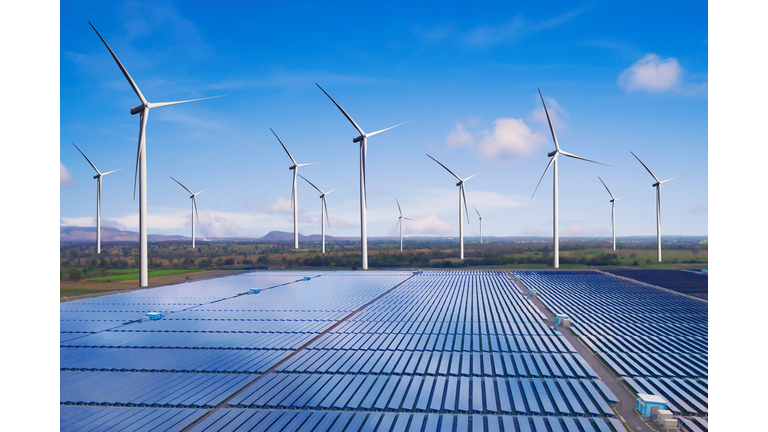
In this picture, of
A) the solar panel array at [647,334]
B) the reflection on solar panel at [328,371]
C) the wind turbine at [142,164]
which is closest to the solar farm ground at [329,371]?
the reflection on solar panel at [328,371]

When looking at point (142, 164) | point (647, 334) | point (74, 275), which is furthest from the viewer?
point (74, 275)

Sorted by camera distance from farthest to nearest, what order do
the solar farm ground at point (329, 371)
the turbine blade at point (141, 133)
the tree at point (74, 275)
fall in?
1. the tree at point (74, 275)
2. the turbine blade at point (141, 133)
3. the solar farm ground at point (329, 371)

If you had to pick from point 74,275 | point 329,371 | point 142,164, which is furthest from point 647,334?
point 74,275

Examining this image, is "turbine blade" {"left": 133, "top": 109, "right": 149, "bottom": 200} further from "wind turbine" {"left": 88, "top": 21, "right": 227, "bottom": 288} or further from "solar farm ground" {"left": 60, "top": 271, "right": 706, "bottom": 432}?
"solar farm ground" {"left": 60, "top": 271, "right": 706, "bottom": 432}

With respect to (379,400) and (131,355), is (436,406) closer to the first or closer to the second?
(379,400)

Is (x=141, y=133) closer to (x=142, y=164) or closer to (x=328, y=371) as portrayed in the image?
(x=142, y=164)

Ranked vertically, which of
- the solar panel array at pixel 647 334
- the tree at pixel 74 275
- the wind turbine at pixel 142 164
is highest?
the wind turbine at pixel 142 164

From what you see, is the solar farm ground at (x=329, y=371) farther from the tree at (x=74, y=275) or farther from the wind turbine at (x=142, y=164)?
the tree at (x=74, y=275)
